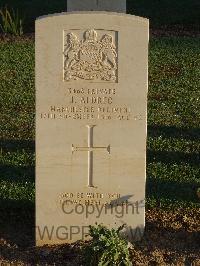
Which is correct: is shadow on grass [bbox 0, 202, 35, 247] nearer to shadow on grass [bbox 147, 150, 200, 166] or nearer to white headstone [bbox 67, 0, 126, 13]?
shadow on grass [bbox 147, 150, 200, 166]

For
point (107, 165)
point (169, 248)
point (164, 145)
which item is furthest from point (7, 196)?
point (164, 145)

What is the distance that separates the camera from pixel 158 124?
28.8 feet

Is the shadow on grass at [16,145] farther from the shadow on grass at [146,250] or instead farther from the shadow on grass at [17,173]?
the shadow on grass at [146,250]

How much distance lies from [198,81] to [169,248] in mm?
5465

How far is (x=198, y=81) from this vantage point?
1069 cm

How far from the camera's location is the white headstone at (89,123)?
5.25 meters

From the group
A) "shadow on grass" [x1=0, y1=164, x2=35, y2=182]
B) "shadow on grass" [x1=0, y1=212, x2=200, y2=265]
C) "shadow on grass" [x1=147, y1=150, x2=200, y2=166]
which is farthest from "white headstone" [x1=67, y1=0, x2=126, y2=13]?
"shadow on grass" [x1=0, y1=212, x2=200, y2=265]

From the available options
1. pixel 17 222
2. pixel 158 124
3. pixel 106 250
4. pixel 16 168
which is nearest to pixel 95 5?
pixel 158 124

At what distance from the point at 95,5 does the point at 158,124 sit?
1916mm

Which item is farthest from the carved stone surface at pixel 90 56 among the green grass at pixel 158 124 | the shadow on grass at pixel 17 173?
the shadow on grass at pixel 17 173

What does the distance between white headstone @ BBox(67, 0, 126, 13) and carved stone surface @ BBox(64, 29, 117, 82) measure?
252 centimetres

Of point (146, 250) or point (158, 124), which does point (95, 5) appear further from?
point (146, 250)

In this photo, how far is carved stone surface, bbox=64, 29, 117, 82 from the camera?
17.2ft

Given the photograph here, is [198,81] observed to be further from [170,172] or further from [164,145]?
[170,172]
